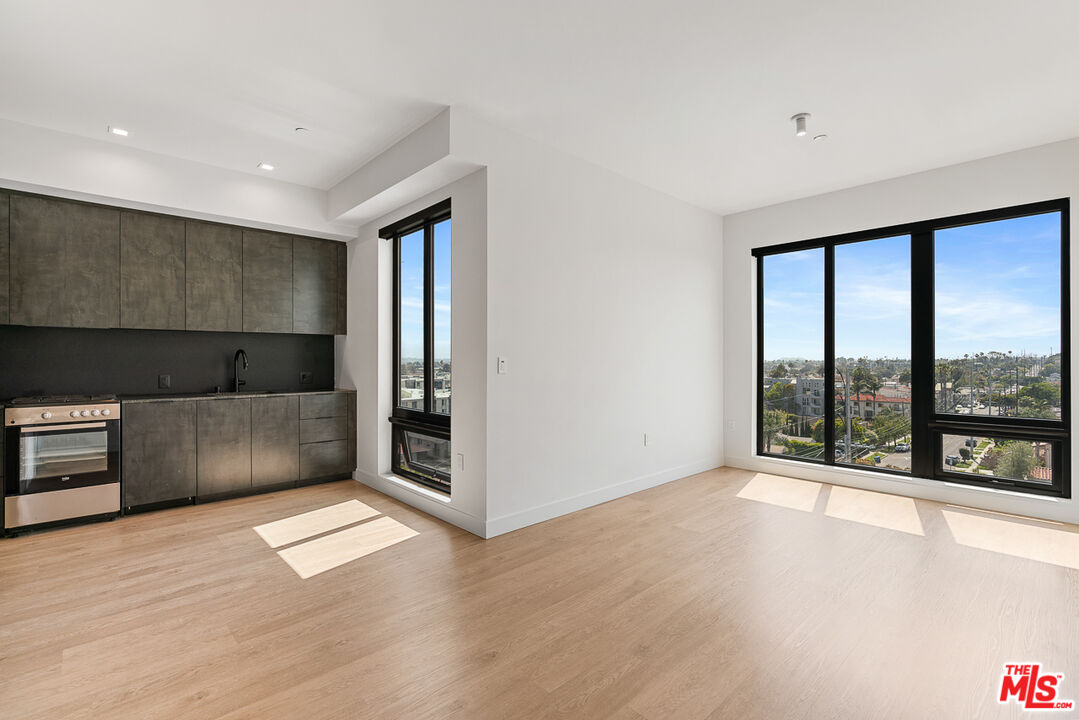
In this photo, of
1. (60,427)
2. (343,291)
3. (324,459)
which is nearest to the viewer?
(60,427)

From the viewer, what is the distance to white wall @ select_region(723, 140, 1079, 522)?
3832mm

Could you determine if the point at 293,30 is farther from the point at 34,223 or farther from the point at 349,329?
the point at 349,329

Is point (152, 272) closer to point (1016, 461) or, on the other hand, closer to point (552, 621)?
point (552, 621)

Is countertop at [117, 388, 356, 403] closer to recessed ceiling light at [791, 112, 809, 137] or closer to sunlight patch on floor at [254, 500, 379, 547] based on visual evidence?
sunlight patch on floor at [254, 500, 379, 547]

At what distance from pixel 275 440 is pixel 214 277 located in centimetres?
156

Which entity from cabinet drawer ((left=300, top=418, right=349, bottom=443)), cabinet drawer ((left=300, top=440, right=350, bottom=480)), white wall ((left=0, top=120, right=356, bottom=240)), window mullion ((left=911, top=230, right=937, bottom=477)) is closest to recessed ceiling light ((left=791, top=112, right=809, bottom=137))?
window mullion ((left=911, top=230, right=937, bottom=477))

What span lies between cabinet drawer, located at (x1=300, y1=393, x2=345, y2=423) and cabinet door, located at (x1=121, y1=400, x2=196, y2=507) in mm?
885

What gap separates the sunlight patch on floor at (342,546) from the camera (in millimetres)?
3020

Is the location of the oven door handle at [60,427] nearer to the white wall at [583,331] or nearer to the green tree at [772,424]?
the white wall at [583,331]

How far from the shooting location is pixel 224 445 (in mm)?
A: 4352

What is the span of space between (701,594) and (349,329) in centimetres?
418

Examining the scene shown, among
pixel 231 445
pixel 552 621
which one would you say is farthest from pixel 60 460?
pixel 552 621

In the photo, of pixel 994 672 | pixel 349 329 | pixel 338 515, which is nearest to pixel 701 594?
pixel 994 672

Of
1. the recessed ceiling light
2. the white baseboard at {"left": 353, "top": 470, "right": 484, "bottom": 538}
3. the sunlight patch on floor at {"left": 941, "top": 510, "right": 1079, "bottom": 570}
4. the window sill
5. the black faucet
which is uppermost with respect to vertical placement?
the recessed ceiling light
